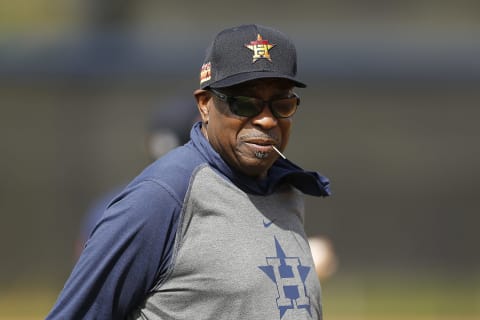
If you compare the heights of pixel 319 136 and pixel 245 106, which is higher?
pixel 245 106

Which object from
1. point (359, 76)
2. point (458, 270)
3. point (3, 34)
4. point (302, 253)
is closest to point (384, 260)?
point (458, 270)

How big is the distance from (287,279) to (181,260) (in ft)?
1.15

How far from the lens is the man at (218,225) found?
9.68ft

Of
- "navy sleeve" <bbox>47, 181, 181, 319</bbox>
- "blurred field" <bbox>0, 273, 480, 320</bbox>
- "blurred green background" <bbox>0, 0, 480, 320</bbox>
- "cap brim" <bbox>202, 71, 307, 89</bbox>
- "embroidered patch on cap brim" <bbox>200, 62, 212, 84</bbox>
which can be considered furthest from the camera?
"blurred green background" <bbox>0, 0, 480, 320</bbox>

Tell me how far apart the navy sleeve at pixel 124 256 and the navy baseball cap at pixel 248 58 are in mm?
403

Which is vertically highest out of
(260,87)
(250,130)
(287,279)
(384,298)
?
(260,87)

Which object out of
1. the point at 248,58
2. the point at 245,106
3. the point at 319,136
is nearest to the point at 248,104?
the point at 245,106

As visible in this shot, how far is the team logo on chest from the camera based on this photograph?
10.0 feet

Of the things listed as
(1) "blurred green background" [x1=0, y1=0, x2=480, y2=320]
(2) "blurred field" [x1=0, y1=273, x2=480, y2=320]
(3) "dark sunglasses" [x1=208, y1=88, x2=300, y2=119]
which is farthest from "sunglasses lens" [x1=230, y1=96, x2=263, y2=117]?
(1) "blurred green background" [x1=0, y1=0, x2=480, y2=320]

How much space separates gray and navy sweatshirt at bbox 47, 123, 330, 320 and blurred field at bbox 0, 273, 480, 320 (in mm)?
10847

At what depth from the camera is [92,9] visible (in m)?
15.8

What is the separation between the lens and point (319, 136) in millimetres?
15445

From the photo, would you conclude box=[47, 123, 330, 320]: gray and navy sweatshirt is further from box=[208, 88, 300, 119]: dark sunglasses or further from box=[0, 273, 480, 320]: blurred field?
box=[0, 273, 480, 320]: blurred field

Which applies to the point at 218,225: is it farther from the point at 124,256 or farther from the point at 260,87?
the point at 260,87
